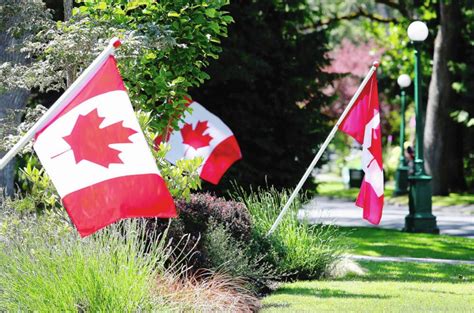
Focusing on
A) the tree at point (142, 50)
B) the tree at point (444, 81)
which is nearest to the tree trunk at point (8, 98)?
the tree at point (142, 50)

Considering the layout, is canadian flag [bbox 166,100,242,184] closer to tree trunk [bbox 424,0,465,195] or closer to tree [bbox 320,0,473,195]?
tree [bbox 320,0,473,195]

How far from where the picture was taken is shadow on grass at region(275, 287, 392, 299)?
10.9 meters

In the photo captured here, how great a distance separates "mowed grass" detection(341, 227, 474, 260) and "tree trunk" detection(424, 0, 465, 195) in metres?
12.9

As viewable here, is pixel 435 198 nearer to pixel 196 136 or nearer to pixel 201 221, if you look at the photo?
pixel 196 136

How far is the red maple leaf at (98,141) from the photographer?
7199 mm

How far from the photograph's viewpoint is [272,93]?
902 inches

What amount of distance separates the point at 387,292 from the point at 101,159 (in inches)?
199

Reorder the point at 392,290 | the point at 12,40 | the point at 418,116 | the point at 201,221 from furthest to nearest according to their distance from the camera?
the point at 418,116
the point at 12,40
the point at 392,290
the point at 201,221

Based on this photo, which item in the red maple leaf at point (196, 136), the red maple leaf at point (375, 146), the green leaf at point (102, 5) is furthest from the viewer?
the red maple leaf at point (196, 136)

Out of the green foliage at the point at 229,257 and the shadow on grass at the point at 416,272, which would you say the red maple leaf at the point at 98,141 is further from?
the shadow on grass at the point at 416,272

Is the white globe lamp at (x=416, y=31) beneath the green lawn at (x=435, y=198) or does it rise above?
above

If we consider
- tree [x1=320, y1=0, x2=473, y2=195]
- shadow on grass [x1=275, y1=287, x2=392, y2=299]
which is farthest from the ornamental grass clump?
tree [x1=320, y1=0, x2=473, y2=195]

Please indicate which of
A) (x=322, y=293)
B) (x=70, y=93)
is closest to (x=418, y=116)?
(x=322, y=293)

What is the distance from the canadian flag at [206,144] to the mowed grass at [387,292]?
2.59m
